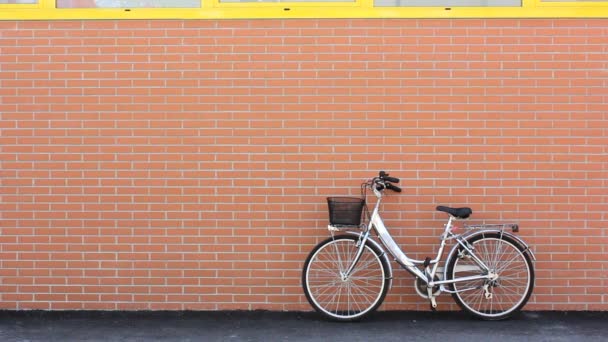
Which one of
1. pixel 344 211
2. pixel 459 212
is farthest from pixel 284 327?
pixel 459 212

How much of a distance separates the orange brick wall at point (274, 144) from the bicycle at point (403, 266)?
23 centimetres

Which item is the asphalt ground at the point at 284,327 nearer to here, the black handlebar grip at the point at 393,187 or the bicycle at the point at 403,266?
the bicycle at the point at 403,266

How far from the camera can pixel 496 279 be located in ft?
21.3

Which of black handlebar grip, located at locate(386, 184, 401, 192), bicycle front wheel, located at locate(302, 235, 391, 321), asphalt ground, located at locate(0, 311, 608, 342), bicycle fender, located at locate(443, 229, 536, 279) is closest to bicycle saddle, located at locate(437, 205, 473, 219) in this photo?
bicycle fender, located at locate(443, 229, 536, 279)

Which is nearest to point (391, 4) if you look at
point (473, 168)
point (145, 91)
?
point (473, 168)

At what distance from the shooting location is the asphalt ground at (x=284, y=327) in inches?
238

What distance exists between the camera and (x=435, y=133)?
670 centimetres

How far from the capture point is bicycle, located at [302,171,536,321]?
21.1 ft

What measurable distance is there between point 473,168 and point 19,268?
4.12m

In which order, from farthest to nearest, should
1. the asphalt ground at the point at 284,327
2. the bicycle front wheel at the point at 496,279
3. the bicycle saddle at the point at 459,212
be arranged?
the bicycle front wheel at the point at 496,279, the bicycle saddle at the point at 459,212, the asphalt ground at the point at 284,327

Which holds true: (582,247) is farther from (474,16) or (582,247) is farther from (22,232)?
(22,232)

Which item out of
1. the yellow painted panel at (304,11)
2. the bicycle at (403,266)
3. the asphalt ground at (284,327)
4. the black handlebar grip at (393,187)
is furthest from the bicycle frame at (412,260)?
the yellow painted panel at (304,11)

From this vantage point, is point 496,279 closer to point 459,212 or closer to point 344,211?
point 459,212

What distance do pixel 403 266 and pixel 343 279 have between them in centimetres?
52
